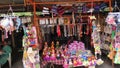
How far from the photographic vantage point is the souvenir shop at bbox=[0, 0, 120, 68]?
218 inches

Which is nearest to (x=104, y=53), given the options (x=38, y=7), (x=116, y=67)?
(x=116, y=67)

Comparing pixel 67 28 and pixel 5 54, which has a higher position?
pixel 67 28

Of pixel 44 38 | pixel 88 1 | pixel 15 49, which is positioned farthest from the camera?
pixel 15 49

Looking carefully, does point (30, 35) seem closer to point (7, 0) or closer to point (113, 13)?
point (7, 0)

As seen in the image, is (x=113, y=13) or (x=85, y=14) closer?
(x=113, y=13)

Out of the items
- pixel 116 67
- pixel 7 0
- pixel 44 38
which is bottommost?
pixel 116 67

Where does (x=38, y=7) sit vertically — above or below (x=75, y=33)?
above

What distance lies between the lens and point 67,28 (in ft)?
20.3

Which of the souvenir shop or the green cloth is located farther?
the green cloth

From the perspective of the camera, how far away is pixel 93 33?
19.1ft

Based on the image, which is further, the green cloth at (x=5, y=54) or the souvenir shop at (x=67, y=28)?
the green cloth at (x=5, y=54)

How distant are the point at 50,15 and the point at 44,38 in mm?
1063

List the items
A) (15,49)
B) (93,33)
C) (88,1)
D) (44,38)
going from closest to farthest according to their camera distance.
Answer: (88,1), (93,33), (44,38), (15,49)

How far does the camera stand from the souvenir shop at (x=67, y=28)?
5.55m
